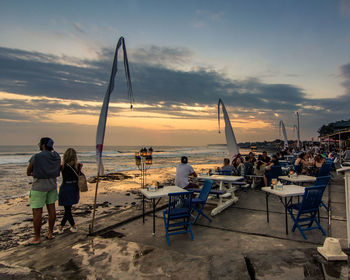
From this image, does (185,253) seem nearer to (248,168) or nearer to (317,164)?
(248,168)

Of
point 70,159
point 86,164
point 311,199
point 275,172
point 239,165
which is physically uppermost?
point 70,159

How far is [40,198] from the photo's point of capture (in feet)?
13.6

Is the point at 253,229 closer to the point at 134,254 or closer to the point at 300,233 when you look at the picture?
the point at 300,233

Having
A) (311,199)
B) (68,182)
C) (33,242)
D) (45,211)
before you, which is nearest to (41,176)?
(68,182)

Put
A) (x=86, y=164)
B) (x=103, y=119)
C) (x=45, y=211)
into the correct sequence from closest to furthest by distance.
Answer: (x=103, y=119), (x=45, y=211), (x=86, y=164)

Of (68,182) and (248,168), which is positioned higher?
(68,182)

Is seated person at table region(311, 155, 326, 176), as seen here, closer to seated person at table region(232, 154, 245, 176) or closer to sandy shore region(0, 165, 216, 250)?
seated person at table region(232, 154, 245, 176)

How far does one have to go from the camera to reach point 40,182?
4.13m

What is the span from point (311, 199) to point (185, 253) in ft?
7.92

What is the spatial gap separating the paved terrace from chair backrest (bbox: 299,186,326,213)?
1.57 feet

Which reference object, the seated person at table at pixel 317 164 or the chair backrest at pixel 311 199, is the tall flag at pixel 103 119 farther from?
the seated person at table at pixel 317 164

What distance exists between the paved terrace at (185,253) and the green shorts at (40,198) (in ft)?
2.27

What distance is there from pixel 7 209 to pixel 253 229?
8483 mm

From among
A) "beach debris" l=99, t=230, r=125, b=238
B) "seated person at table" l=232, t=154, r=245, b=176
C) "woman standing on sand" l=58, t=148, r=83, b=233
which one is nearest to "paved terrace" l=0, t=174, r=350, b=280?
"beach debris" l=99, t=230, r=125, b=238
